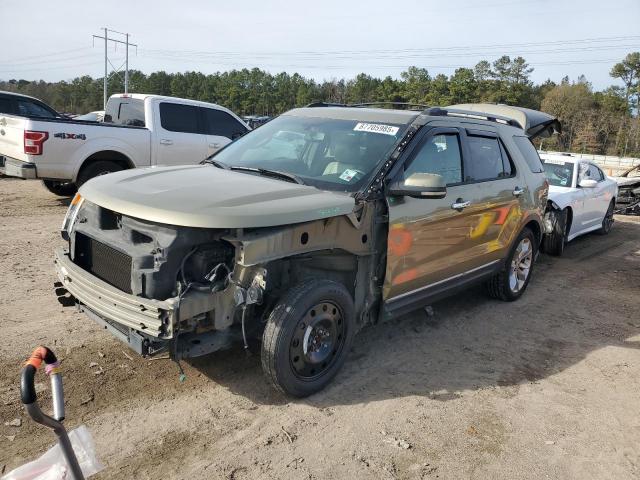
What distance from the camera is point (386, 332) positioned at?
497cm

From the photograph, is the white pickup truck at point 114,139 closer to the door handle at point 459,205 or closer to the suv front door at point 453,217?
the suv front door at point 453,217

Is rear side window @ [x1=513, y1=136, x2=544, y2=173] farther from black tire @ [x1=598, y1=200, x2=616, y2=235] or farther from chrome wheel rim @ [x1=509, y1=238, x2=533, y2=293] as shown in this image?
black tire @ [x1=598, y1=200, x2=616, y2=235]

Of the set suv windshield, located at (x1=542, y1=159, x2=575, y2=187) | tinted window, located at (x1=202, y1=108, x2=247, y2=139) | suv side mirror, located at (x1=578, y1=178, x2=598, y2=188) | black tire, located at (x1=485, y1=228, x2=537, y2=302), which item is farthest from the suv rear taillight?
suv side mirror, located at (x1=578, y1=178, x2=598, y2=188)

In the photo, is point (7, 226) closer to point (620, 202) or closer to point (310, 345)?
point (310, 345)

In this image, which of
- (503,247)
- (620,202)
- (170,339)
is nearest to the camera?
(170,339)

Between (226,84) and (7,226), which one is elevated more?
(226,84)

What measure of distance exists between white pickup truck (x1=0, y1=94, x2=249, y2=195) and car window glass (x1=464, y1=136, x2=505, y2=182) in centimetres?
424

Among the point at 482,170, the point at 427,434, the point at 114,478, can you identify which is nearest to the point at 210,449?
the point at 114,478

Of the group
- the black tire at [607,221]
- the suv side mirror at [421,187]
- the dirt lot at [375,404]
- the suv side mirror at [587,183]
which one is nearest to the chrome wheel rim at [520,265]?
the dirt lot at [375,404]

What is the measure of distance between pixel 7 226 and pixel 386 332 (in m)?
5.94

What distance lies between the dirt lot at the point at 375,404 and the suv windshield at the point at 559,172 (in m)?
4.27

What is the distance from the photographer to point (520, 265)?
6.24 m

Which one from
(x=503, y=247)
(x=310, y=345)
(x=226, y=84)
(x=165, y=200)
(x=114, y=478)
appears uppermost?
(x=226, y=84)

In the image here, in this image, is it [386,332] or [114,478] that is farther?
[386,332]
